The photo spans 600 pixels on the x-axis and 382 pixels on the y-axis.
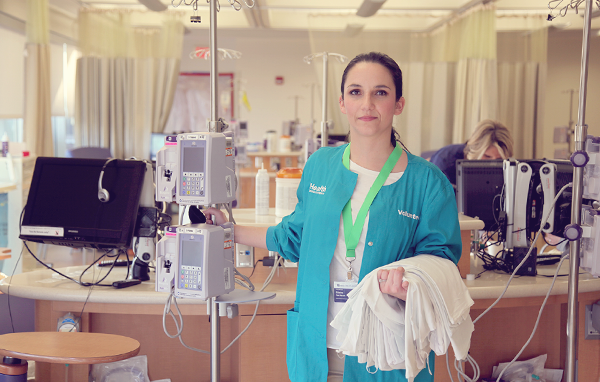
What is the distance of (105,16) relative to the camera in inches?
249

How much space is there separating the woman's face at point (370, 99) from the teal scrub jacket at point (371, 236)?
135 mm

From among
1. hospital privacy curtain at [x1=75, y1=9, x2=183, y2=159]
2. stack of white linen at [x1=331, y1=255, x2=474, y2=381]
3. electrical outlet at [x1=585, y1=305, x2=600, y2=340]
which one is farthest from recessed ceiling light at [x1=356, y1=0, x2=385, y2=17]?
stack of white linen at [x1=331, y1=255, x2=474, y2=381]

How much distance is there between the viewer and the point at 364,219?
1379 mm

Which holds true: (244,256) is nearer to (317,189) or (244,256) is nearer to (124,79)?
(317,189)

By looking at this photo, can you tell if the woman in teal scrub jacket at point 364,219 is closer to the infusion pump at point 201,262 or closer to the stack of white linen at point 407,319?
the stack of white linen at point 407,319

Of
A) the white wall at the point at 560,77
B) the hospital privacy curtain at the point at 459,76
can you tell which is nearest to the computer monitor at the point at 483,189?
the hospital privacy curtain at the point at 459,76

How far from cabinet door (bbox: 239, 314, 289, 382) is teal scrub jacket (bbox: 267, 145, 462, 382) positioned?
0.65 meters

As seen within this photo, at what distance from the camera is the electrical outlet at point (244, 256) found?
217cm

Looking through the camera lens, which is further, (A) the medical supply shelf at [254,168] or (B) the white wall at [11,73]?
(A) the medical supply shelf at [254,168]

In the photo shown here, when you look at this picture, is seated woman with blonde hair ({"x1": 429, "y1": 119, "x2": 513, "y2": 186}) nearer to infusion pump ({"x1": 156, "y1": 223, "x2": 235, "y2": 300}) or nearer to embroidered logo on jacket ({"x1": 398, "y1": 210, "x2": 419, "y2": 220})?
embroidered logo on jacket ({"x1": 398, "y1": 210, "x2": 419, "y2": 220})

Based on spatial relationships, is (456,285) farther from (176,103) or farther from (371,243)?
(176,103)

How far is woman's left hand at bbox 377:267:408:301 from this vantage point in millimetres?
1234

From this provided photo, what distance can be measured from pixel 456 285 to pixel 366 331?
27 centimetres

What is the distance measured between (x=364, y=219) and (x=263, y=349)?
39.5 inches
